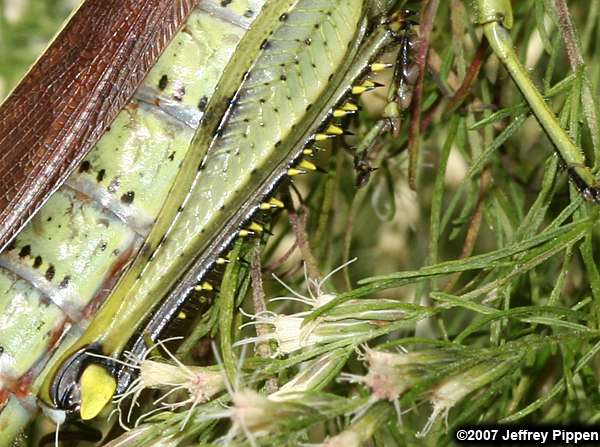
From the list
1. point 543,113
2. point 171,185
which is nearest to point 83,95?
point 171,185

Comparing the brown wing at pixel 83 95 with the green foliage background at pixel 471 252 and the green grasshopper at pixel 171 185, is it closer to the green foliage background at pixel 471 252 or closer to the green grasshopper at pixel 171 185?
the green grasshopper at pixel 171 185

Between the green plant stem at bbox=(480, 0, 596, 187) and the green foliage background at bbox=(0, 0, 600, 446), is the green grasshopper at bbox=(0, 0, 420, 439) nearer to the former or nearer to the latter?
the green foliage background at bbox=(0, 0, 600, 446)

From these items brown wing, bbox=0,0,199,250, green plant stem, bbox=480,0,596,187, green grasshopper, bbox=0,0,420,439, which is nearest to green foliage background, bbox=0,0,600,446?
green plant stem, bbox=480,0,596,187

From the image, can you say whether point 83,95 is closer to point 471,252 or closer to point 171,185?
point 171,185

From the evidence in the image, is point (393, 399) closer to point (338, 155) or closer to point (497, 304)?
point (497, 304)

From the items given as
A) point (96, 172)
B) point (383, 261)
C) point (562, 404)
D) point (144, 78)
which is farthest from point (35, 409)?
point (383, 261)

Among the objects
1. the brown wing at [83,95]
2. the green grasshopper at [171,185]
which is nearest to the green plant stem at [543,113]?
the green grasshopper at [171,185]

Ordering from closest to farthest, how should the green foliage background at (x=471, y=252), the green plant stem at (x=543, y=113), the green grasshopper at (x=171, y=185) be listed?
the green foliage background at (x=471, y=252) → the green plant stem at (x=543, y=113) → the green grasshopper at (x=171, y=185)
